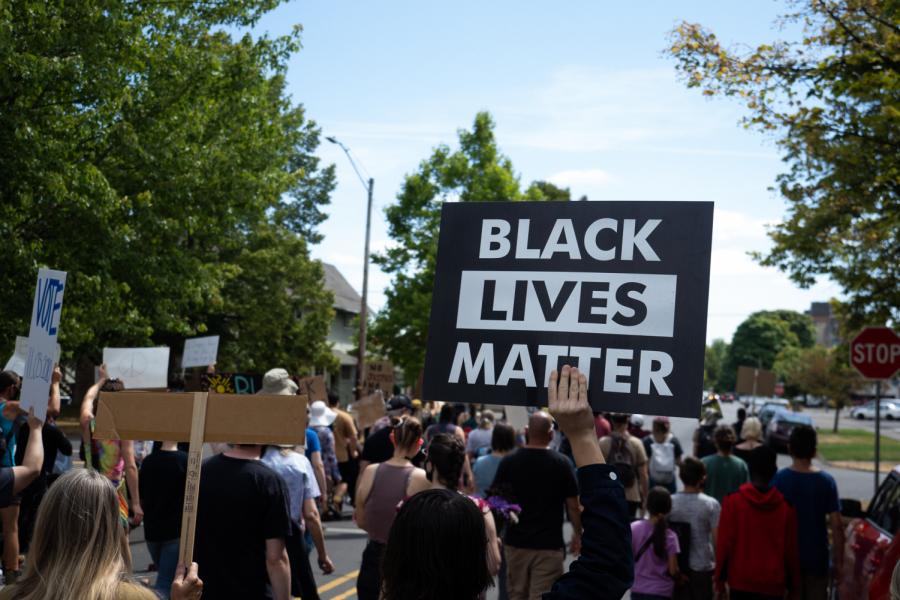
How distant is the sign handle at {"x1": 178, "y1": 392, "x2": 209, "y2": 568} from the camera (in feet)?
9.14

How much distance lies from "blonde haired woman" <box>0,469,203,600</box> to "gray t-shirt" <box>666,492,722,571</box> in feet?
14.8

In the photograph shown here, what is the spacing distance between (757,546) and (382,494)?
2.66 meters

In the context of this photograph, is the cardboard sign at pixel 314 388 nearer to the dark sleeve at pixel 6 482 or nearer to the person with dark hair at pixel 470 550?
the dark sleeve at pixel 6 482

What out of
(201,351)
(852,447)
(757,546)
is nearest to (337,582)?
(757,546)

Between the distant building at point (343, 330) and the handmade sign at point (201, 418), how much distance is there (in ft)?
156

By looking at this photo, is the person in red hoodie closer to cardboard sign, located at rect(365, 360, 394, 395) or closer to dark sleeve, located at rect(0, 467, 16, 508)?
dark sleeve, located at rect(0, 467, 16, 508)

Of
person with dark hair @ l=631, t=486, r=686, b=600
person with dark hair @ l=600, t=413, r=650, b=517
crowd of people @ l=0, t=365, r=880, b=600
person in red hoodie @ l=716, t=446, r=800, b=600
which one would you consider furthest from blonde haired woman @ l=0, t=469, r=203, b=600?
person with dark hair @ l=600, t=413, r=650, b=517

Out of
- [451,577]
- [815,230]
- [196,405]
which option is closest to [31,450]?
[196,405]

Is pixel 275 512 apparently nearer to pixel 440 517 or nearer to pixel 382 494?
pixel 382 494

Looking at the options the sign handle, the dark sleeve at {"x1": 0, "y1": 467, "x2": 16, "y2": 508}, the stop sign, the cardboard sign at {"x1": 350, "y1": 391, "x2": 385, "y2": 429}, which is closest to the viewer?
the sign handle

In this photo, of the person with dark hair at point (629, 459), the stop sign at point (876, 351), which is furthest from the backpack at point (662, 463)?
the stop sign at point (876, 351)

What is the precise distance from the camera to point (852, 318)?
17000mm

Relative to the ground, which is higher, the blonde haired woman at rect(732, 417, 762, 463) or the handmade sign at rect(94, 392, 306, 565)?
the handmade sign at rect(94, 392, 306, 565)

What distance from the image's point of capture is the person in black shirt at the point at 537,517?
5.75m
